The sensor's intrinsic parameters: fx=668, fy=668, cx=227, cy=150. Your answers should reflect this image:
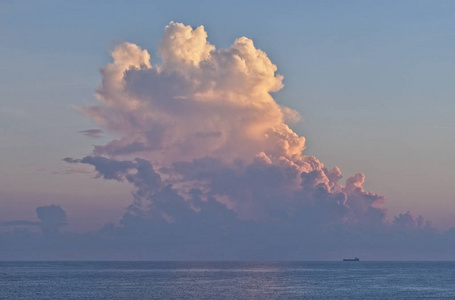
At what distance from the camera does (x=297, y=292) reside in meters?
186

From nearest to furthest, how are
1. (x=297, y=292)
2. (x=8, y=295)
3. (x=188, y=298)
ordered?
(x=188, y=298), (x=8, y=295), (x=297, y=292)

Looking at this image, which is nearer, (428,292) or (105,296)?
(105,296)

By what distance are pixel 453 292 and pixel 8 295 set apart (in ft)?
406

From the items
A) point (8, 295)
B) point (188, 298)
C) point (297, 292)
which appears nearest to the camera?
point (188, 298)

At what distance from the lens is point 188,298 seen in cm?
16112

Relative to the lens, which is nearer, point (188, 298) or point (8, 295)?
point (188, 298)

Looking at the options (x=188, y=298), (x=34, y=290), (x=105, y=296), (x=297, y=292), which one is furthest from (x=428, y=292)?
(x=34, y=290)

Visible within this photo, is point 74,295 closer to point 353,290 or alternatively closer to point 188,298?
point 188,298

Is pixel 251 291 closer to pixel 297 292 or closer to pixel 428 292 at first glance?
pixel 297 292

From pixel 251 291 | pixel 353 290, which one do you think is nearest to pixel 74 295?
pixel 251 291

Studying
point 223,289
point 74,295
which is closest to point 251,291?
point 223,289

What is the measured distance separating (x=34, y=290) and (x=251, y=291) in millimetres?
63363

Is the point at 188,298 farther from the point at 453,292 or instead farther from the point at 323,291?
the point at 453,292

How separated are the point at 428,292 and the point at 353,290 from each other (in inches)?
834
